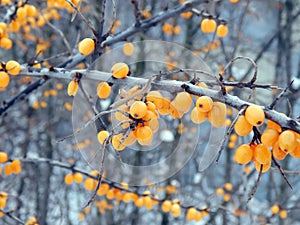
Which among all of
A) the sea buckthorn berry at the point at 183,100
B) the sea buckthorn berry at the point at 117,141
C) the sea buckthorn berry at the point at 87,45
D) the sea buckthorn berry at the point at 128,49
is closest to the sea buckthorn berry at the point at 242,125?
the sea buckthorn berry at the point at 183,100

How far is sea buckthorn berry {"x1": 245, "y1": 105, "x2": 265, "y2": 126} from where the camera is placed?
111cm

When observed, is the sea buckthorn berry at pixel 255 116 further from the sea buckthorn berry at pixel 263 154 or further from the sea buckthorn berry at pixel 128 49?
the sea buckthorn berry at pixel 128 49

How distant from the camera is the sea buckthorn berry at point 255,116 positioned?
111 centimetres

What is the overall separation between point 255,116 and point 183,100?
29cm

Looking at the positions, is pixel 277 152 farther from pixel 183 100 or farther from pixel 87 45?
pixel 87 45

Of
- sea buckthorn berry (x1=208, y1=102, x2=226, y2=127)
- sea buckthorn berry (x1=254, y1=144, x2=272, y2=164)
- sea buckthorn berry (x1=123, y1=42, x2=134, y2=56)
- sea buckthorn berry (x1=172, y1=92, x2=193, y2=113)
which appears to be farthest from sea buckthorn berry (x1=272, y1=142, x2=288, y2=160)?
sea buckthorn berry (x1=123, y1=42, x2=134, y2=56)

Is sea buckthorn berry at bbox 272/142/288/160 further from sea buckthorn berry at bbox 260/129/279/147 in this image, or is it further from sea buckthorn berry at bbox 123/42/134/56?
sea buckthorn berry at bbox 123/42/134/56

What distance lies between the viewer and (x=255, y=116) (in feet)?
3.66

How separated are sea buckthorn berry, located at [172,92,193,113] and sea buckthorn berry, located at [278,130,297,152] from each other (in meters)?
0.34

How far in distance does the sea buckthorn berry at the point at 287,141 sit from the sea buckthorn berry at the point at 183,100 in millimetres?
339

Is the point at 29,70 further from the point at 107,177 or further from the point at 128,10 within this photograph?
the point at 128,10

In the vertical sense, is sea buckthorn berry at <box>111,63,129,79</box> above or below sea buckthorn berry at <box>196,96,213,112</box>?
above

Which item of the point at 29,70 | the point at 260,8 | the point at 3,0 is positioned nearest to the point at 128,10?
the point at 260,8

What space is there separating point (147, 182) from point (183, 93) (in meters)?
1.52
